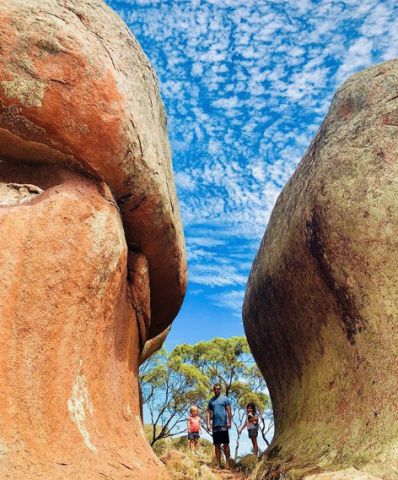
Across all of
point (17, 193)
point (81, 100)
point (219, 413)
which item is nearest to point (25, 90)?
point (81, 100)

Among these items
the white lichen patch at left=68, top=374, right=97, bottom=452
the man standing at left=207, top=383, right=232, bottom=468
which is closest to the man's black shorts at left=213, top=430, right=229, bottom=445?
the man standing at left=207, top=383, right=232, bottom=468

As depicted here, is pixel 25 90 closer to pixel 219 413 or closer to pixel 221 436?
pixel 219 413

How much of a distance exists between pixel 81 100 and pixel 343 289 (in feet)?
14.0

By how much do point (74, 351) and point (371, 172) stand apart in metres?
4.72

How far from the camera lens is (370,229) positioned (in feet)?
22.3

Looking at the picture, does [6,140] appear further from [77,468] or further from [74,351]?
[77,468]

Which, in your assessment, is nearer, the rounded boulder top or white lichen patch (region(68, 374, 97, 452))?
white lichen patch (region(68, 374, 97, 452))

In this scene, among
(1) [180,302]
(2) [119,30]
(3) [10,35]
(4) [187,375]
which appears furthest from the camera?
(4) [187,375]

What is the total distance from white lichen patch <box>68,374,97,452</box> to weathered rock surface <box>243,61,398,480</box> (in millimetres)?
2928

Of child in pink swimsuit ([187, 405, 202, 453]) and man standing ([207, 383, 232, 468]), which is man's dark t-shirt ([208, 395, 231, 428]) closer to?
man standing ([207, 383, 232, 468])

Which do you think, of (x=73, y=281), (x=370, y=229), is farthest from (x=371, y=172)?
(x=73, y=281)

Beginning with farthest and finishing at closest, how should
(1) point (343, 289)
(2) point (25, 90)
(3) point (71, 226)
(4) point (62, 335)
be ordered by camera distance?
(1) point (343, 289), (2) point (25, 90), (3) point (71, 226), (4) point (62, 335)

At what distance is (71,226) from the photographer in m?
5.19

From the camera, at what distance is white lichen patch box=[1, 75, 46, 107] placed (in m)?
5.30
